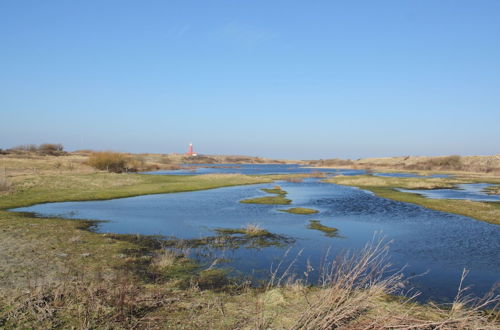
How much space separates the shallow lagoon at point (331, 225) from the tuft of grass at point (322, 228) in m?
0.46

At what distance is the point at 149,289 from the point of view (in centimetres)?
1129

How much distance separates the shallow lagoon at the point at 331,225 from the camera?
15.7m

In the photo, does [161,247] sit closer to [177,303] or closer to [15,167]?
[177,303]

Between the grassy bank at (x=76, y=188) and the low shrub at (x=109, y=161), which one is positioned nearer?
the grassy bank at (x=76, y=188)

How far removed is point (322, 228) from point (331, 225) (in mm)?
1662

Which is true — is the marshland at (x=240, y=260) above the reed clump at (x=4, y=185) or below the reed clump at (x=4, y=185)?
below

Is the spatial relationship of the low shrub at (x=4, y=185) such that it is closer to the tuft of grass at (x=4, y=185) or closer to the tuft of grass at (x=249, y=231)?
the tuft of grass at (x=4, y=185)

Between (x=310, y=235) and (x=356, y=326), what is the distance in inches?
575

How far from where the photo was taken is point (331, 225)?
2572 cm

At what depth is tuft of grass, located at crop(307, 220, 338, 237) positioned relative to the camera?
2284 cm

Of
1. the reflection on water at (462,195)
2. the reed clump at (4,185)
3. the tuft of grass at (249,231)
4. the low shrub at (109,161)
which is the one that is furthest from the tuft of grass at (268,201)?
the low shrub at (109,161)

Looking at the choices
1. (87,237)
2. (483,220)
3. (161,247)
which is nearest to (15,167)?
(87,237)

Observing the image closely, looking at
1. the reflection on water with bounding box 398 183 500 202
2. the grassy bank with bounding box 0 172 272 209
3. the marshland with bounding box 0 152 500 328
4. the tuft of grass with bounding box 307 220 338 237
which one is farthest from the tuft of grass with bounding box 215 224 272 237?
the reflection on water with bounding box 398 183 500 202

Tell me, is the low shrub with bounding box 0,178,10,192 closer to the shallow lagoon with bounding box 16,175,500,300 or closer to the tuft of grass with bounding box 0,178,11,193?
the tuft of grass with bounding box 0,178,11,193
